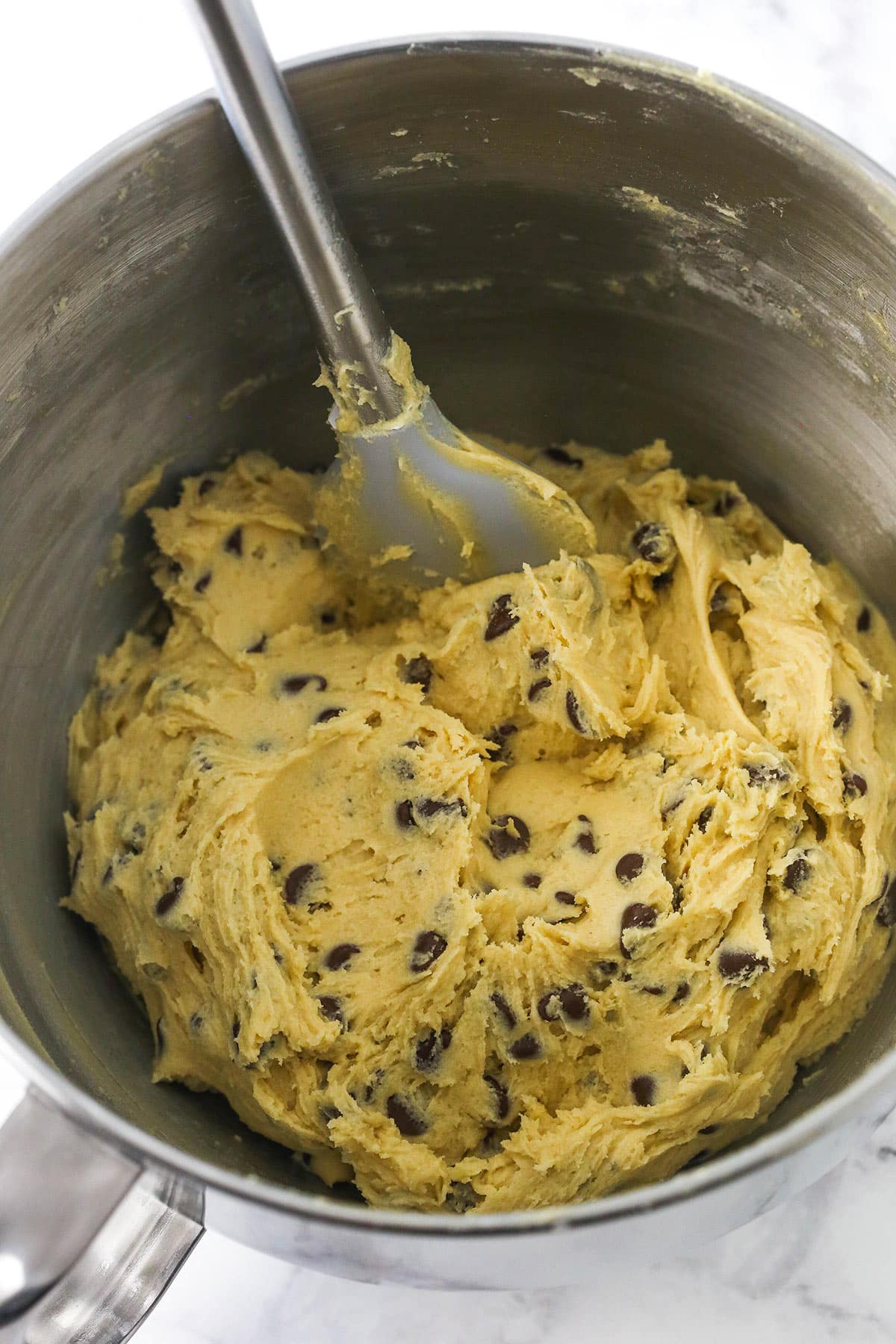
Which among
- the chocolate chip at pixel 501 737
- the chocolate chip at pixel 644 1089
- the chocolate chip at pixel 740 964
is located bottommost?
the chocolate chip at pixel 644 1089

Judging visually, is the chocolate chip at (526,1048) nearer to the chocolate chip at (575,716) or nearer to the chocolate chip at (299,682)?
the chocolate chip at (575,716)

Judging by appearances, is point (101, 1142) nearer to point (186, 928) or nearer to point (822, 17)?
point (186, 928)

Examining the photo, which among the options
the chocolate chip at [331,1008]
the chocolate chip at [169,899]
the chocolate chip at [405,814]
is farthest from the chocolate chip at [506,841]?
the chocolate chip at [169,899]

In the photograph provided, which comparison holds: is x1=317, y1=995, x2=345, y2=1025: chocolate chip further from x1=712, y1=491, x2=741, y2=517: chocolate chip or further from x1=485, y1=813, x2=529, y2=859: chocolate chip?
x1=712, y1=491, x2=741, y2=517: chocolate chip

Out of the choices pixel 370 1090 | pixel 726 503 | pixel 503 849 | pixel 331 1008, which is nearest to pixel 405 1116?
pixel 370 1090

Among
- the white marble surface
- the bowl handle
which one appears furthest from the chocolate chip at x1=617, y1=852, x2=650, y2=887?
the bowl handle

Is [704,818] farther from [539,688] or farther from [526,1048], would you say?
[526,1048]

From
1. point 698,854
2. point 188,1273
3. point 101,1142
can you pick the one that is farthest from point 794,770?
point 188,1273
